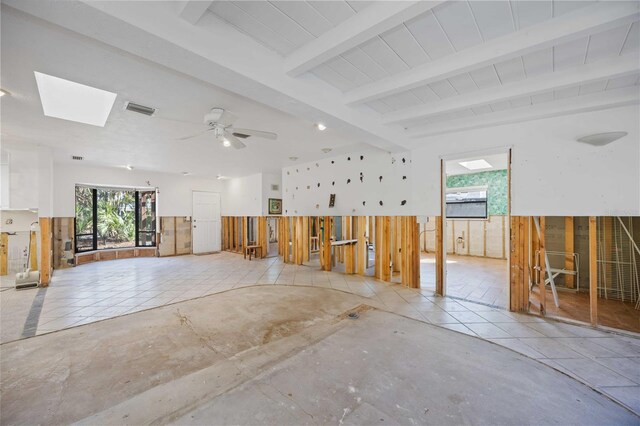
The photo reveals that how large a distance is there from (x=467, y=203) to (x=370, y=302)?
6.11 meters

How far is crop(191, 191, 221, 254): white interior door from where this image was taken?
9008 millimetres

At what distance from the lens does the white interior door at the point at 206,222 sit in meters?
9.01

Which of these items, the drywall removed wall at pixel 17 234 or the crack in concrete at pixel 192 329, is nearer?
the crack in concrete at pixel 192 329

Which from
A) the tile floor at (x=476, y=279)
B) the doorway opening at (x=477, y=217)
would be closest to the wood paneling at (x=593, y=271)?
the tile floor at (x=476, y=279)

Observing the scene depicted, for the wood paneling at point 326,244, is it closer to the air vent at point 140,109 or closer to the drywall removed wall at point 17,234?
the air vent at point 140,109

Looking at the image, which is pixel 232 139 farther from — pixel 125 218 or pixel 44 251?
pixel 125 218

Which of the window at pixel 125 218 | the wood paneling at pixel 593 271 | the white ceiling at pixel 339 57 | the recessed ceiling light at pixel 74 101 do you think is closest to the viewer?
the white ceiling at pixel 339 57

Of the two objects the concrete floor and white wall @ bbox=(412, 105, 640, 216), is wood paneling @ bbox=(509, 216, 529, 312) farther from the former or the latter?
the concrete floor

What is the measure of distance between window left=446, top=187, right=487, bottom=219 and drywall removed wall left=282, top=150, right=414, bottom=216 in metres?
4.66

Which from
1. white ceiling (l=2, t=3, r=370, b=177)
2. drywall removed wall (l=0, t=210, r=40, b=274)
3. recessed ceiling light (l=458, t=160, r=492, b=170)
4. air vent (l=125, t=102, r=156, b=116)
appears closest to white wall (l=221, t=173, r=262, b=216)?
white ceiling (l=2, t=3, r=370, b=177)

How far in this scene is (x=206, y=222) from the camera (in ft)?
30.5

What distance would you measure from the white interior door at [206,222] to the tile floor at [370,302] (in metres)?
1.96

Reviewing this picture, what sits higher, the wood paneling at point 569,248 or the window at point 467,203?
the window at point 467,203

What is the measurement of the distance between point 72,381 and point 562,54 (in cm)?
498
